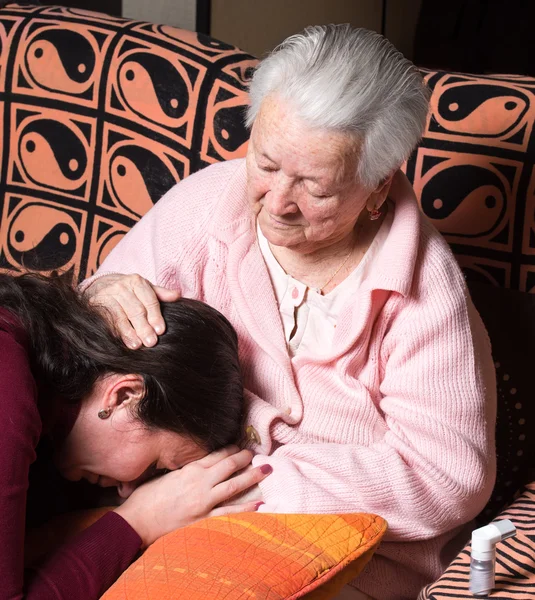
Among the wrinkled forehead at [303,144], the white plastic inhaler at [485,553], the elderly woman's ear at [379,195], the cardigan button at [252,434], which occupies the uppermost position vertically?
the wrinkled forehead at [303,144]

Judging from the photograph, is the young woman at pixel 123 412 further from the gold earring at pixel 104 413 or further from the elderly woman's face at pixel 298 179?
the elderly woman's face at pixel 298 179

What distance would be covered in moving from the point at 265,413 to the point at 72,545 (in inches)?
16.5

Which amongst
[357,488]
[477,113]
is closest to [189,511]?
[357,488]

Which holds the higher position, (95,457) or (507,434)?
(95,457)

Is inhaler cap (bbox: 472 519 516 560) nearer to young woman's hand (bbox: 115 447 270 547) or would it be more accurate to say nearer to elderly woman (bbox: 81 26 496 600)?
elderly woman (bbox: 81 26 496 600)

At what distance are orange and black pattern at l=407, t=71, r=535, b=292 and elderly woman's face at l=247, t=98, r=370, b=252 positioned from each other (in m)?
0.41

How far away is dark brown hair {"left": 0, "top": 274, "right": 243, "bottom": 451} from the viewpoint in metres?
1.50

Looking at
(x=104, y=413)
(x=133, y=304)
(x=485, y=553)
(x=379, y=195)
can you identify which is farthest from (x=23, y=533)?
(x=379, y=195)

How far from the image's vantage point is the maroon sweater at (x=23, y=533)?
129cm

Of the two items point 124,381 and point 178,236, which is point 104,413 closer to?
point 124,381

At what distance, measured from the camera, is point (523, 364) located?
1.94 meters

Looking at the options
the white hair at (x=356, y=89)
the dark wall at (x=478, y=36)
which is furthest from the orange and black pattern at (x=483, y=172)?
the dark wall at (x=478, y=36)

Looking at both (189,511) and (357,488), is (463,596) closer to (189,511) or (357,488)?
(357,488)

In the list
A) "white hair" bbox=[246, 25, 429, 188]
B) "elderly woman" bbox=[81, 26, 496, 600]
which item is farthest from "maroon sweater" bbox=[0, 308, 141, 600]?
"white hair" bbox=[246, 25, 429, 188]
